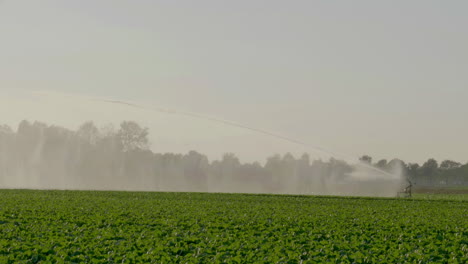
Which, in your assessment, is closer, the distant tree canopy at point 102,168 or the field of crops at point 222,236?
the field of crops at point 222,236

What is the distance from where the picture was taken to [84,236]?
2214 centimetres

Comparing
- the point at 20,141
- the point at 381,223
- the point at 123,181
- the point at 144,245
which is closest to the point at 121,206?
the point at 381,223

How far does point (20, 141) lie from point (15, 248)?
84.3 meters

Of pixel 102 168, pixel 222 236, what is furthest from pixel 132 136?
pixel 222 236

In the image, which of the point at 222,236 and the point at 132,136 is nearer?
the point at 222,236

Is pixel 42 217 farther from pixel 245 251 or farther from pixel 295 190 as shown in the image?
pixel 295 190

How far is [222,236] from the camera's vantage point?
2300 cm

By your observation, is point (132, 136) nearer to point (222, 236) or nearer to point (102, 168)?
point (102, 168)

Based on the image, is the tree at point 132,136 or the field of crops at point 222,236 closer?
the field of crops at point 222,236

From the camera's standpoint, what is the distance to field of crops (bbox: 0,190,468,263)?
1820cm

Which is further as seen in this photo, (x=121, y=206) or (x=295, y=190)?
(x=295, y=190)

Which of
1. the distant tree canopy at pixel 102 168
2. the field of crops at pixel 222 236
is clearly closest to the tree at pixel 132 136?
the distant tree canopy at pixel 102 168

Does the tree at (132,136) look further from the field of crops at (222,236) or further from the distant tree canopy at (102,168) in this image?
the field of crops at (222,236)

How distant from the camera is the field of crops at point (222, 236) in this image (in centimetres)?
1820
